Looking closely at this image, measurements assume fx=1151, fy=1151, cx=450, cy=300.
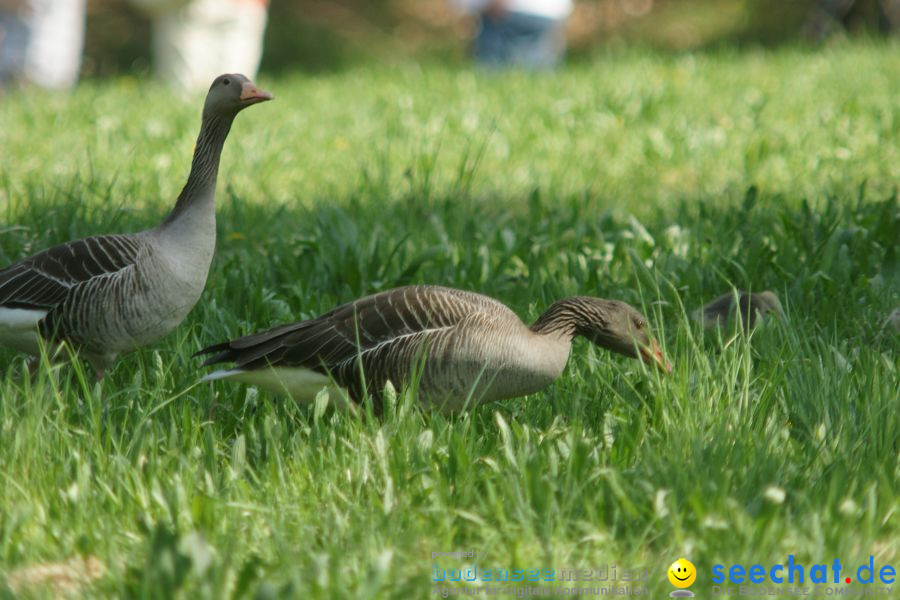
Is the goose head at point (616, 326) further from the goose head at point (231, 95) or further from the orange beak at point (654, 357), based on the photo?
the goose head at point (231, 95)

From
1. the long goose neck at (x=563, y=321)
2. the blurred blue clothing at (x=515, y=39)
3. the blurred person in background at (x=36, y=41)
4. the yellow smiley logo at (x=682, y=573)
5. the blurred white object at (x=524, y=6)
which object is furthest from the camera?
the blurred blue clothing at (x=515, y=39)

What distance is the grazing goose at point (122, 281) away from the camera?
4.40 metres

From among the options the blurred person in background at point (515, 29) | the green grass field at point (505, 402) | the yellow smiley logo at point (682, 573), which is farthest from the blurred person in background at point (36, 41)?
the yellow smiley logo at point (682, 573)

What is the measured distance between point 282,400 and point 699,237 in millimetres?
2694

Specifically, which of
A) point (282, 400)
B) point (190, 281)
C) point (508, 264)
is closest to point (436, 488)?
point (282, 400)

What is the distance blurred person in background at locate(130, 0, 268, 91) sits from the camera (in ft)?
44.7

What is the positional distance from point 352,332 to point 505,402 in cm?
71

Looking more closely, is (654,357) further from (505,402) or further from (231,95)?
(231,95)

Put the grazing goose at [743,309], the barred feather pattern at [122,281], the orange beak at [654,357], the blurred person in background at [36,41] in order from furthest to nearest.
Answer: the blurred person in background at [36,41] < the grazing goose at [743,309] < the barred feather pattern at [122,281] < the orange beak at [654,357]

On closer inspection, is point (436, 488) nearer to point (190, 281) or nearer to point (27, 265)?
point (190, 281)

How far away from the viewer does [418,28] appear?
27.0 meters

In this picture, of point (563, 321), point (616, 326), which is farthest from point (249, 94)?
point (616, 326)

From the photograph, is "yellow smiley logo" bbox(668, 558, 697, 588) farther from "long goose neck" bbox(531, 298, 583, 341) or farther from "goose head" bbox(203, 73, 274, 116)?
"goose head" bbox(203, 73, 274, 116)

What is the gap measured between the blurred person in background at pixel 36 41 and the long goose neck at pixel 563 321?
909cm
